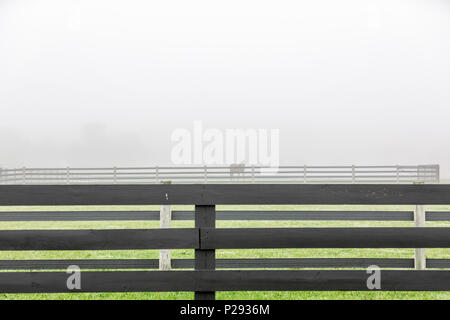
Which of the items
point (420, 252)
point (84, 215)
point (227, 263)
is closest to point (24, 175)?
point (84, 215)

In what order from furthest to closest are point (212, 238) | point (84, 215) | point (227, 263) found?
1. point (84, 215)
2. point (227, 263)
3. point (212, 238)

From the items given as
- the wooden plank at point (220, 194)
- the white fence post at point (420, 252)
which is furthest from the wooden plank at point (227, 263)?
the wooden plank at point (220, 194)

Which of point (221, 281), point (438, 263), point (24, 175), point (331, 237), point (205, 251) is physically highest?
point (24, 175)

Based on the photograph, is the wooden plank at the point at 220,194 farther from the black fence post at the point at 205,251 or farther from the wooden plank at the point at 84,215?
the wooden plank at the point at 84,215

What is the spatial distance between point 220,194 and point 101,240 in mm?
1080

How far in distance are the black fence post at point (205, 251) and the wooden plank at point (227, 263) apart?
165 cm

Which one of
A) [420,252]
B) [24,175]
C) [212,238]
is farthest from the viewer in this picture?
[24,175]

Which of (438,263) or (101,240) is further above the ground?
(101,240)

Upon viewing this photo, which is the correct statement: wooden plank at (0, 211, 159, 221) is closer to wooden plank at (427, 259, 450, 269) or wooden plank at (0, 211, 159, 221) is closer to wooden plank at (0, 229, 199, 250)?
wooden plank at (0, 229, 199, 250)

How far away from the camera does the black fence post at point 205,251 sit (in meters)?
3.25

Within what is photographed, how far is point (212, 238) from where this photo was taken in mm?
3219

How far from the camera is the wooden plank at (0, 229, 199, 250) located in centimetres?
324

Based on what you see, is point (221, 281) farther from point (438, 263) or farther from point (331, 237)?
Result: point (438, 263)
